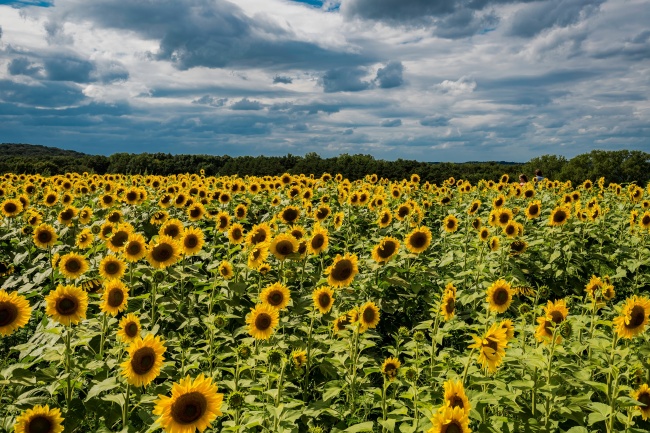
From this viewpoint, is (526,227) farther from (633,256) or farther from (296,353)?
(296,353)

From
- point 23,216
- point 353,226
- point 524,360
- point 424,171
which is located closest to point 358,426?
point 524,360

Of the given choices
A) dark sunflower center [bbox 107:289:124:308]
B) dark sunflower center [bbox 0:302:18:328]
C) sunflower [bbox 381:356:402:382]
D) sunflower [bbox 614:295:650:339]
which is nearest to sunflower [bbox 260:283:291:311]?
dark sunflower center [bbox 107:289:124:308]

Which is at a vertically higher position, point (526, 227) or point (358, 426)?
point (526, 227)

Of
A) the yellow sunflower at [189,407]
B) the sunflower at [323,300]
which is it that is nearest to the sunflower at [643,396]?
the sunflower at [323,300]

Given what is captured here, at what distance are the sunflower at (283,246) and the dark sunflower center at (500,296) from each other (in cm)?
260

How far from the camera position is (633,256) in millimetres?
10367

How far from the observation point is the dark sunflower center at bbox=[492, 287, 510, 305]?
5.16m

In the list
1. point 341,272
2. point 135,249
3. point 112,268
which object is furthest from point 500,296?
point 112,268

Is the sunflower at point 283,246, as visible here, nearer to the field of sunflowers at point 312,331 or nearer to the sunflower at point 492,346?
the field of sunflowers at point 312,331

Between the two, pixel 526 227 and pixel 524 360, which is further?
pixel 526 227

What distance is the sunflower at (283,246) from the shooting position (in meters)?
6.53

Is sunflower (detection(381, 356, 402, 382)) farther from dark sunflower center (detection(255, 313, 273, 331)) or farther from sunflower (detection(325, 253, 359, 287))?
sunflower (detection(325, 253, 359, 287))

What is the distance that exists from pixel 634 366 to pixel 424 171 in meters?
34.1

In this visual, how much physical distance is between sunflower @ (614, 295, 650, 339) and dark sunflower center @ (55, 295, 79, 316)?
15.7 ft
